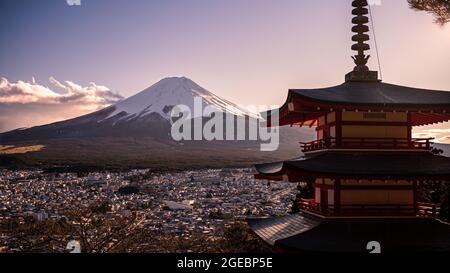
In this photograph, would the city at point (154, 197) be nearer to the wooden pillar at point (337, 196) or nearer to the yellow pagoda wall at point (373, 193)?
the wooden pillar at point (337, 196)

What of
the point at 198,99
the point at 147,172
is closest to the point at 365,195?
the point at 147,172

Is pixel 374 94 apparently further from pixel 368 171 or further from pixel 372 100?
pixel 368 171

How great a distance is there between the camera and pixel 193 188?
9306 centimetres

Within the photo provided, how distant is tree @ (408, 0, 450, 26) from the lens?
12.7 meters

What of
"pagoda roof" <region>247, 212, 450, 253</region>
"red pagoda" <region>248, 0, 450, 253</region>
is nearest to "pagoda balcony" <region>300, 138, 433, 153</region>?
"red pagoda" <region>248, 0, 450, 253</region>

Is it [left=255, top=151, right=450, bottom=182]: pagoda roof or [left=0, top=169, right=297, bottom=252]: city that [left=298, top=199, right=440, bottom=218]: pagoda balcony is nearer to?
[left=255, top=151, right=450, bottom=182]: pagoda roof

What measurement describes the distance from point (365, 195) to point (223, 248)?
13863mm

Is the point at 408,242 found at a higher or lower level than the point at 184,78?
lower

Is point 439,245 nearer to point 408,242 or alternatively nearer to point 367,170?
point 408,242

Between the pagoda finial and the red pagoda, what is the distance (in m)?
0.99

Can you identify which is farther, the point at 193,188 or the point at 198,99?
the point at 198,99

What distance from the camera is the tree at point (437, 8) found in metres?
12.7

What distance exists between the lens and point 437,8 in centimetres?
1298

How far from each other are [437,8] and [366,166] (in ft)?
14.3
